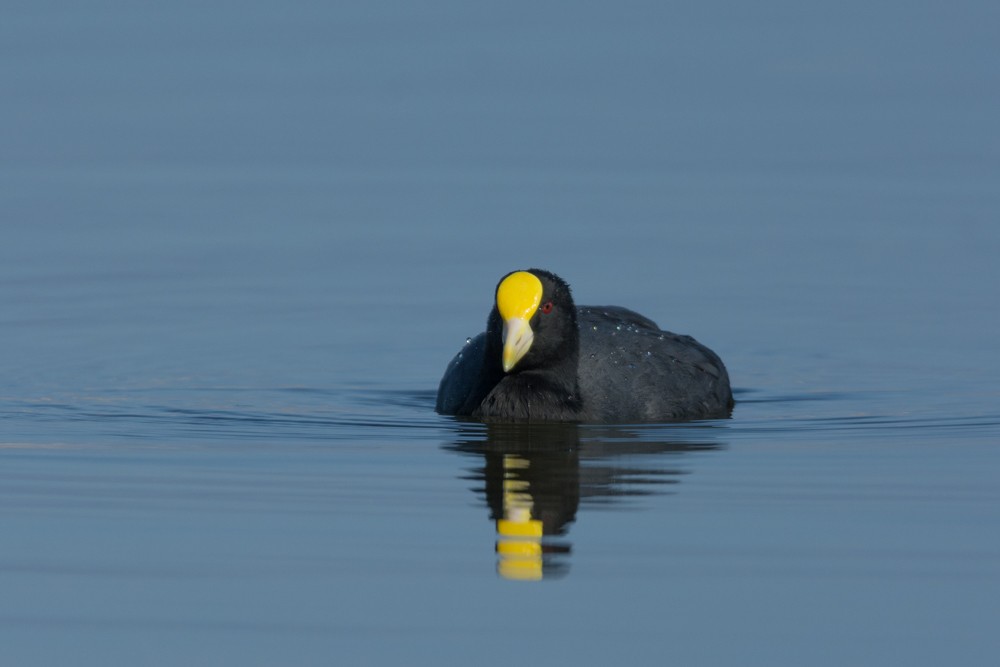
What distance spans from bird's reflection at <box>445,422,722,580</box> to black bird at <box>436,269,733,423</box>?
190 mm

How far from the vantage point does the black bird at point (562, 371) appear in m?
11.5

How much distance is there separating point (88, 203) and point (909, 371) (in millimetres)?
7069

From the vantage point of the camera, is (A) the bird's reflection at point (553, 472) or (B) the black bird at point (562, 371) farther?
(B) the black bird at point (562, 371)

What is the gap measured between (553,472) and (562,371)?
1503 millimetres

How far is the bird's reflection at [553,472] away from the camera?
339 inches

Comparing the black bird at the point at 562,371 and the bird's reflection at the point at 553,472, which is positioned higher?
the black bird at the point at 562,371

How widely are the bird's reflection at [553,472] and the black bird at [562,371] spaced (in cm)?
19

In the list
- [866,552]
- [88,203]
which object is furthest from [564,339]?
[88,203]

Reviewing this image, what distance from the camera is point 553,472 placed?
10281mm

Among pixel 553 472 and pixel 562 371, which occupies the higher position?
pixel 562 371

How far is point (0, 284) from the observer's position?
1487cm

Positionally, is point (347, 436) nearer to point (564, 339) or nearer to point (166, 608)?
point (564, 339)

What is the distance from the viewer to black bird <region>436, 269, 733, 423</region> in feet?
37.8

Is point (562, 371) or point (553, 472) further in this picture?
point (562, 371)
